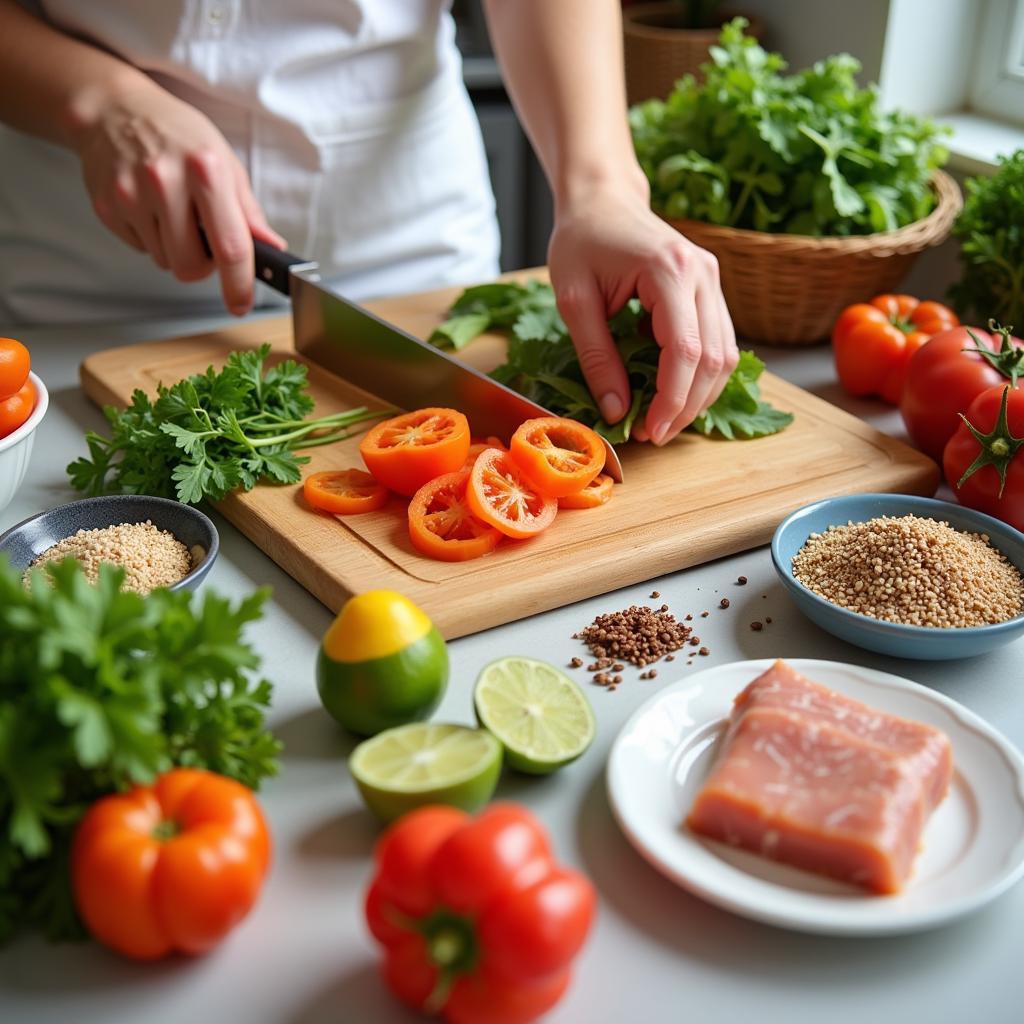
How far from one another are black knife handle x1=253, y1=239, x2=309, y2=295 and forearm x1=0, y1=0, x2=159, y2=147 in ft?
1.01

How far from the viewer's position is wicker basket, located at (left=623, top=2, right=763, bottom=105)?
3.01m

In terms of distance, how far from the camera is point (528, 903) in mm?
845

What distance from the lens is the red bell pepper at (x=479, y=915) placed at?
0.85 m

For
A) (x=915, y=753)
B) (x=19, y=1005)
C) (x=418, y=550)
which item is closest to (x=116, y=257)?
(x=418, y=550)

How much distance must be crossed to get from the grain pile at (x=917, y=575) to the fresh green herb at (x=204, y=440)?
73cm

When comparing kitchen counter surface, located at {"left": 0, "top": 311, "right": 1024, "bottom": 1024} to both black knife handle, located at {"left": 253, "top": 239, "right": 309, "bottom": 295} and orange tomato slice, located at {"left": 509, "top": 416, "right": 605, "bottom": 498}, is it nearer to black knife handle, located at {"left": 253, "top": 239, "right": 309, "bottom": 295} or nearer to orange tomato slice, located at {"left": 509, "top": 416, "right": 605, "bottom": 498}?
orange tomato slice, located at {"left": 509, "top": 416, "right": 605, "bottom": 498}

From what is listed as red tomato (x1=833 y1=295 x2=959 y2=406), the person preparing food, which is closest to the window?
red tomato (x1=833 y1=295 x2=959 y2=406)

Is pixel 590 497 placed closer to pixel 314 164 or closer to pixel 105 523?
pixel 105 523

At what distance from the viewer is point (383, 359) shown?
1.89 m

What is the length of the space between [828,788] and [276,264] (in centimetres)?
132

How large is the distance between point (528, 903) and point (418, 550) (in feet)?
2.35

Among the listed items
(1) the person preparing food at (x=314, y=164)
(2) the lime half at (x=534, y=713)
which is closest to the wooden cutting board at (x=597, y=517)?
(1) the person preparing food at (x=314, y=164)

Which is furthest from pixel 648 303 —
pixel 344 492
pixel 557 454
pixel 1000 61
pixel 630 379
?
pixel 1000 61

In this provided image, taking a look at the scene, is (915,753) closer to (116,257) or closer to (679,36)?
(116,257)
